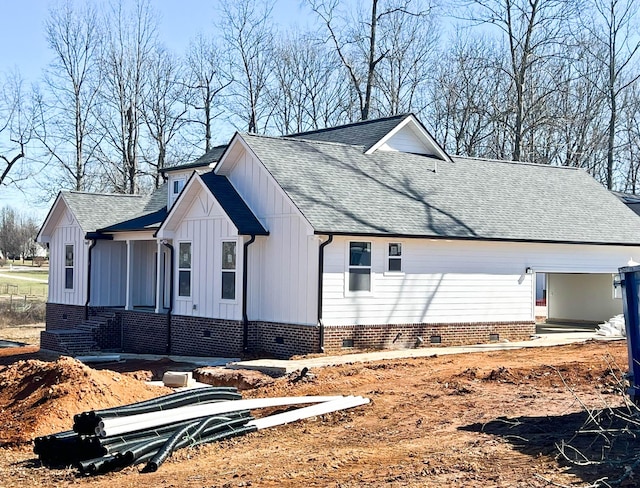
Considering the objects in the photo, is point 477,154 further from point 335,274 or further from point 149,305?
point 335,274

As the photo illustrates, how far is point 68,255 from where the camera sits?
3105 centimetres

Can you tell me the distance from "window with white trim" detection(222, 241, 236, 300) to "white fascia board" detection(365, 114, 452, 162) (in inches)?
208

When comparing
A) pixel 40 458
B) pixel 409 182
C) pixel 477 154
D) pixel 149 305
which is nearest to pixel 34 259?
pixel 477 154

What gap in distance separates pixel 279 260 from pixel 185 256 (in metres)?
3.65

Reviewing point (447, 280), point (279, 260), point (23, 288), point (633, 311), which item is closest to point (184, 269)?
point (279, 260)

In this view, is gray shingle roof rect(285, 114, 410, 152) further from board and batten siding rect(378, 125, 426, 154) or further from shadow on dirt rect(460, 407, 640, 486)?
shadow on dirt rect(460, 407, 640, 486)

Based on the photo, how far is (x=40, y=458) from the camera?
11.5m

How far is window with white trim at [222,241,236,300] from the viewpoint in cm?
2284

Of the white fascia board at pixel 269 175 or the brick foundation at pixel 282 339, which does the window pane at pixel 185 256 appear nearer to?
the white fascia board at pixel 269 175

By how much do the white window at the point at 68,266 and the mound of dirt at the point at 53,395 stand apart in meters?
13.9

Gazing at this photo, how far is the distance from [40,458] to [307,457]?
11.5 ft

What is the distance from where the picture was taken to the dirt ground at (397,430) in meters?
9.23

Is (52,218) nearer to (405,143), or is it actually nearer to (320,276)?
(405,143)

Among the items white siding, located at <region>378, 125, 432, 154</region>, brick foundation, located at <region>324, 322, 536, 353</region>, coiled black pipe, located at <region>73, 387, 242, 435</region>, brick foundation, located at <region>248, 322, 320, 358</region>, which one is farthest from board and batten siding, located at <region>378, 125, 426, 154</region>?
Answer: coiled black pipe, located at <region>73, 387, 242, 435</region>
